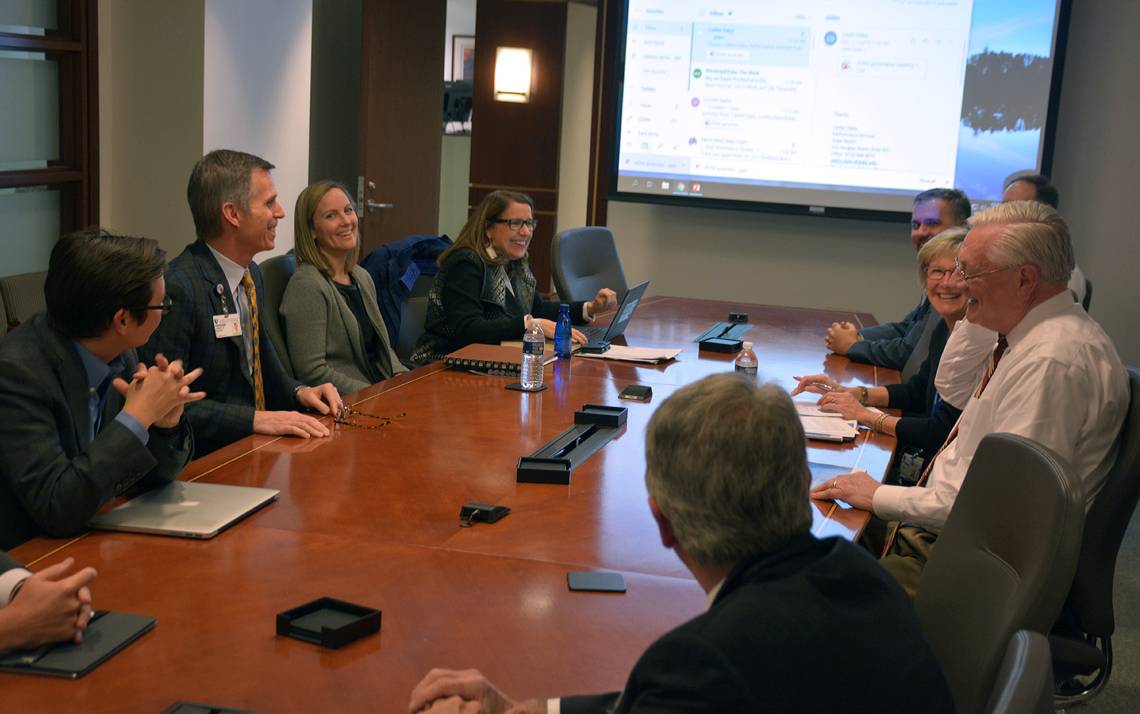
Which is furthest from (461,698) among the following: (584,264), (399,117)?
(399,117)

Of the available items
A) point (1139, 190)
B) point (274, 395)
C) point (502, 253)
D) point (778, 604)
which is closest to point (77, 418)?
point (274, 395)

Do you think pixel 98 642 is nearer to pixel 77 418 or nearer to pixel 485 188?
pixel 77 418

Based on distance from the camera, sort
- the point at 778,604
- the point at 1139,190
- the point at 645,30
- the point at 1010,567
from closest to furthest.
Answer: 1. the point at 778,604
2. the point at 1010,567
3. the point at 1139,190
4. the point at 645,30

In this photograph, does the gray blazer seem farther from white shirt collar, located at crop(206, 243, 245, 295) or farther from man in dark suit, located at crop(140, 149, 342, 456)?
white shirt collar, located at crop(206, 243, 245, 295)

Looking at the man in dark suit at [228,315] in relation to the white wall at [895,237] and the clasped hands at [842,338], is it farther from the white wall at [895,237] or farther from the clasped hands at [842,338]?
the white wall at [895,237]

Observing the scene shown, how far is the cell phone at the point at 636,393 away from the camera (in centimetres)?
352

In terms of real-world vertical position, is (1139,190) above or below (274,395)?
above

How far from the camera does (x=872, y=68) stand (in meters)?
6.52

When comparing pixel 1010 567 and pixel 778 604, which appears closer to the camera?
pixel 778 604

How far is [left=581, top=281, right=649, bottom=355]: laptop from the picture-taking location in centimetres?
430

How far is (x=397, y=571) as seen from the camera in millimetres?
1970

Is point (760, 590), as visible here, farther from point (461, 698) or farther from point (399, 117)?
point (399, 117)

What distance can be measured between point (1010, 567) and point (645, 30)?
544cm

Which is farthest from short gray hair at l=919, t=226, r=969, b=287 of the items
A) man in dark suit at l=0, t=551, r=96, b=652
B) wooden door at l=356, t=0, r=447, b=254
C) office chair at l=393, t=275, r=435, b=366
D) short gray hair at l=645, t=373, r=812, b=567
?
wooden door at l=356, t=0, r=447, b=254
